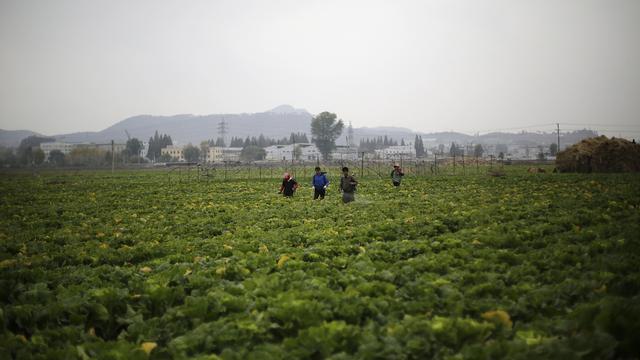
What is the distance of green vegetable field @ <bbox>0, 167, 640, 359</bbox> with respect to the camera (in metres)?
4.99

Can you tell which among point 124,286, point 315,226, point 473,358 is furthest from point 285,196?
point 473,358

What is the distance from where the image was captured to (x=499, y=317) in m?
5.52

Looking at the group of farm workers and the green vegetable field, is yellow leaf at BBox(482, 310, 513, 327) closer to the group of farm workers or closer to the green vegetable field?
the green vegetable field

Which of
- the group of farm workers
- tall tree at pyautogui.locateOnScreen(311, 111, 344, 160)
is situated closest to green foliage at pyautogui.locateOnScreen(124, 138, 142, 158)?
tall tree at pyautogui.locateOnScreen(311, 111, 344, 160)

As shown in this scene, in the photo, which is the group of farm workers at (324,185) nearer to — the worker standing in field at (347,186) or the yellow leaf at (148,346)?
the worker standing in field at (347,186)

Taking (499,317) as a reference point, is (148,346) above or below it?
below

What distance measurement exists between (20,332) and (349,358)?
5.02 meters

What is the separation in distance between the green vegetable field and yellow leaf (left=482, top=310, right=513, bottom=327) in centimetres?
2

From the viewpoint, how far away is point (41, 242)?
1205 centimetres

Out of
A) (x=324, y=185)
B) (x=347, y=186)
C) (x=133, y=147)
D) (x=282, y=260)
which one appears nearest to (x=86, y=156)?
(x=133, y=147)

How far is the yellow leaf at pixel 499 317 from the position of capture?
5402 millimetres

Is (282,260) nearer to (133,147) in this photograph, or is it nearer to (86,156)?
(86,156)

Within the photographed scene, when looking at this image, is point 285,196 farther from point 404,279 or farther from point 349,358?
point 349,358

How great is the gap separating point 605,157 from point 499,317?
49015mm
